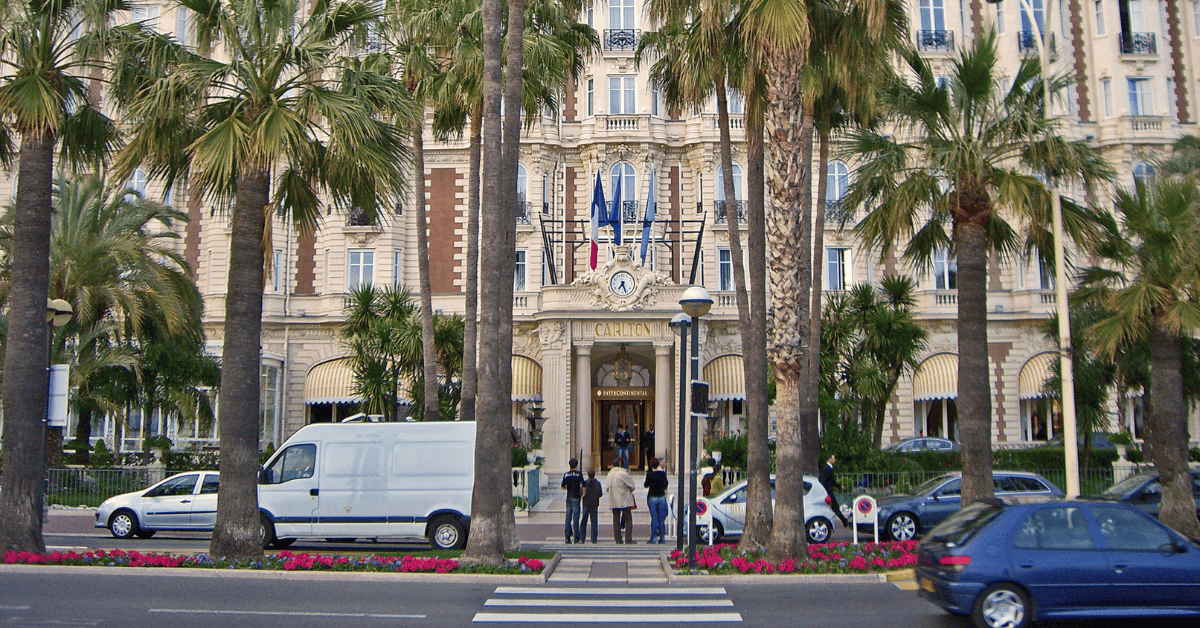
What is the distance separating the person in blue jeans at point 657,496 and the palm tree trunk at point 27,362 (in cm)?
1057

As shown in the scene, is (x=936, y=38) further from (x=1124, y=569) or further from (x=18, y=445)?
(x=18, y=445)

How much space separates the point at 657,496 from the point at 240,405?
331 inches

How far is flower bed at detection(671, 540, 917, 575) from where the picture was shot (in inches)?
565

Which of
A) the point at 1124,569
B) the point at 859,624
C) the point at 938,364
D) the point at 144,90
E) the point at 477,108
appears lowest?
the point at 859,624

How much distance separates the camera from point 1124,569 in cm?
1016

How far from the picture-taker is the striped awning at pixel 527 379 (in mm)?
36688

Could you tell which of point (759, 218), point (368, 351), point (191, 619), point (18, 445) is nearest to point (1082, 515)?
point (759, 218)

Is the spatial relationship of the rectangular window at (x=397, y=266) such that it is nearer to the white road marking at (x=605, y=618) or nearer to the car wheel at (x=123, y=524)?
the car wheel at (x=123, y=524)

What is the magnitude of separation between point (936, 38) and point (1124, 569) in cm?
3328

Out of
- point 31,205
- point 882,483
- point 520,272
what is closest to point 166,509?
point 31,205

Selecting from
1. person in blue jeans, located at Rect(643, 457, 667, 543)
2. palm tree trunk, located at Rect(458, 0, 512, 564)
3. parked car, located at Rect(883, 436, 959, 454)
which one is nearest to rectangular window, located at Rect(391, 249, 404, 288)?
parked car, located at Rect(883, 436, 959, 454)

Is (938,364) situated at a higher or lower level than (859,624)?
higher

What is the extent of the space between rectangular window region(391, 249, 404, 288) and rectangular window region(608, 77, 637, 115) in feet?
33.2

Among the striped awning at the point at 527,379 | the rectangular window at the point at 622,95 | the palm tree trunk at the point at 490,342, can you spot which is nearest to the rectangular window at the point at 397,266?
the striped awning at the point at 527,379
